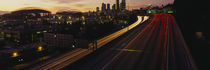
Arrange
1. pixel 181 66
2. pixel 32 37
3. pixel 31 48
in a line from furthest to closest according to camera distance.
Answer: pixel 32 37, pixel 31 48, pixel 181 66

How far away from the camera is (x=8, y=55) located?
4200 cm

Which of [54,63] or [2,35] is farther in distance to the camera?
[2,35]

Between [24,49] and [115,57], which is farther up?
[115,57]

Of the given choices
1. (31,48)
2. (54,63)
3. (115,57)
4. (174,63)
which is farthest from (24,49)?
(174,63)

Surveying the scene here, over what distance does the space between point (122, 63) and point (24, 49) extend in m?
42.8

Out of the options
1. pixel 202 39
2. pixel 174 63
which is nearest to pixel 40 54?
pixel 174 63

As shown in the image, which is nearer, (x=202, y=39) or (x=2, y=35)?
(x=202, y=39)

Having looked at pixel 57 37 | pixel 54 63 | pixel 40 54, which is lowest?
pixel 40 54

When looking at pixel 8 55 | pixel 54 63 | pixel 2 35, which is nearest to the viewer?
pixel 54 63

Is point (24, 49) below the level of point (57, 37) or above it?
below

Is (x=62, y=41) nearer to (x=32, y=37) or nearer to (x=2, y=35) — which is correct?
(x=32, y=37)

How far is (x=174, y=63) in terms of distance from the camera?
15812 mm

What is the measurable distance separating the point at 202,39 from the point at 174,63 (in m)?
19.6

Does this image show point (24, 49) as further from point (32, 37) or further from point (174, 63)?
point (174, 63)
